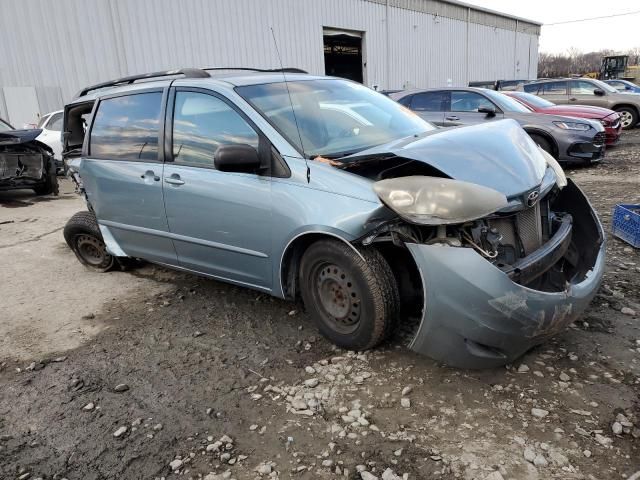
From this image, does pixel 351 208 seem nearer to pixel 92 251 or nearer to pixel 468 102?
pixel 92 251

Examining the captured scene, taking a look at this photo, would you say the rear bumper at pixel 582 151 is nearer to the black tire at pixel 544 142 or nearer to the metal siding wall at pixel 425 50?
the black tire at pixel 544 142

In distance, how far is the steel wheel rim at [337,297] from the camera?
9.57 ft

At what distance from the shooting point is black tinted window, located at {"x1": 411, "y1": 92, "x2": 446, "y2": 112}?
9703 mm

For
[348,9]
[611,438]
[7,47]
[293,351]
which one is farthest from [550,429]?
[348,9]

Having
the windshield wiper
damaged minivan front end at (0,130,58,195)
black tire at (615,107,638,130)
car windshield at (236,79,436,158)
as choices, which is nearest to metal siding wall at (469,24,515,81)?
black tire at (615,107,638,130)

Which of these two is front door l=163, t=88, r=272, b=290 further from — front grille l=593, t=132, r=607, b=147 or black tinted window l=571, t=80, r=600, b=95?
black tinted window l=571, t=80, r=600, b=95

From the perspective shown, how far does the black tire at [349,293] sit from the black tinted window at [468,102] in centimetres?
734

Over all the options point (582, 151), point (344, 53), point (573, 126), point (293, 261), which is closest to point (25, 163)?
point (293, 261)

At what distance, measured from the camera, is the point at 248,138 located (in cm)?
324

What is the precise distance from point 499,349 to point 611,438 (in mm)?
604

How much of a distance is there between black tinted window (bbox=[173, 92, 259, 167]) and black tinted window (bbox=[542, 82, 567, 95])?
45.5 feet

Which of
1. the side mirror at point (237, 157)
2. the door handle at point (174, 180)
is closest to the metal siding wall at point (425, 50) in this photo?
the door handle at point (174, 180)

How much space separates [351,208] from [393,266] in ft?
1.57

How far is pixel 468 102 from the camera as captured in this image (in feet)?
30.9
